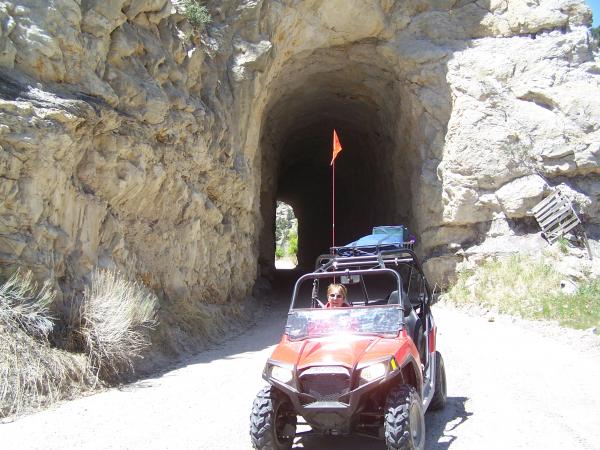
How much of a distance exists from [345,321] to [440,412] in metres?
1.92

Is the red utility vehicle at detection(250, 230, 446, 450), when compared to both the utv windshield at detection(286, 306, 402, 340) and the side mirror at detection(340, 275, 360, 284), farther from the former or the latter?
the side mirror at detection(340, 275, 360, 284)

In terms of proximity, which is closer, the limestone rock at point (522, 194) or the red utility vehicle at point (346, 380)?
the red utility vehicle at point (346, 380)

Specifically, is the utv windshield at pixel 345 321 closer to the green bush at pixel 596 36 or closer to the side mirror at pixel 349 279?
the side mirror at pixel 349 279

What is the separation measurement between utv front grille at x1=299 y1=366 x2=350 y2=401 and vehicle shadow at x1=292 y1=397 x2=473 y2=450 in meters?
0.89

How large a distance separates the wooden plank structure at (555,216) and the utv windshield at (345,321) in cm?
1060

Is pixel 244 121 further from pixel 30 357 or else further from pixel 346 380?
pixel 346 380

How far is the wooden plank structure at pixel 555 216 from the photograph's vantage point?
47.0 ft

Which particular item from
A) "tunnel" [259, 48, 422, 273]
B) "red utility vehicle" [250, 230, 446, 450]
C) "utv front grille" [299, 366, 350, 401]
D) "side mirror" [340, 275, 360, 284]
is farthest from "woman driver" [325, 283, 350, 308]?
"tunnel" [259, 48, 422, 273]

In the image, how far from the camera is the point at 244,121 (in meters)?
14.5

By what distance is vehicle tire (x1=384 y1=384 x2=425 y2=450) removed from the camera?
4.41 m

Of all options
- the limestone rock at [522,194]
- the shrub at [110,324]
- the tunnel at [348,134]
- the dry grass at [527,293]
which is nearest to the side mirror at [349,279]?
the shrub at [110,324]

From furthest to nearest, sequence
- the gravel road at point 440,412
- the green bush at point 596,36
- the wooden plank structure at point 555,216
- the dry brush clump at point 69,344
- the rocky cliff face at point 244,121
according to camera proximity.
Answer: the green bush at point 596,36 < the wooden plank structure at point 555,216 < the rocky cliff face at point 244,121 < the dry brush clump at point 69,344 < the gravel road at point 440,412

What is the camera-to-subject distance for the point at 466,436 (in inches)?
215

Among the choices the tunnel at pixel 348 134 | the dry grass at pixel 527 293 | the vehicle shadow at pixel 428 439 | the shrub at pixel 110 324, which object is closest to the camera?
the vehicle shadow at pixel 428 439
